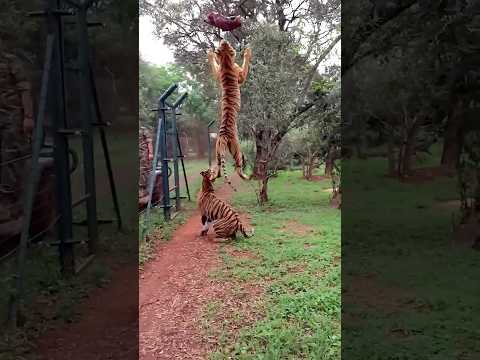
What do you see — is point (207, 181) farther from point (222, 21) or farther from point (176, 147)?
point (222, 21)

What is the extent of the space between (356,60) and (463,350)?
1517mm

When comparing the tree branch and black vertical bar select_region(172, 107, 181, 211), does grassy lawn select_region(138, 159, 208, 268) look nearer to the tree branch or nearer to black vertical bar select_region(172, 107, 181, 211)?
black vertical bar select_region(172, 107, 181, 211)

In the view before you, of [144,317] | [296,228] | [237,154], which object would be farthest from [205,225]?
[144,317]

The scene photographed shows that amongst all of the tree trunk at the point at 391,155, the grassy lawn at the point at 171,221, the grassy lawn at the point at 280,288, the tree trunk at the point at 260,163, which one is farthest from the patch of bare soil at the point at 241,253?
the tree trunk at the point at 391,155

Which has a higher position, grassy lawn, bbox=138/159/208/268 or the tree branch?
the tree branch

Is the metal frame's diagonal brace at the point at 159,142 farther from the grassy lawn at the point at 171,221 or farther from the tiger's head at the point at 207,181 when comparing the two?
the tiger's head at the point at 207,181

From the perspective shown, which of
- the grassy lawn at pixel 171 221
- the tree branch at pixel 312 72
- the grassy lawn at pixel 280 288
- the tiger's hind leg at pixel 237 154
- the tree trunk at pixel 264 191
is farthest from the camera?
the tree branch at pixel 312 72

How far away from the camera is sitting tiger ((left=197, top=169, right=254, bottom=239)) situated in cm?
265

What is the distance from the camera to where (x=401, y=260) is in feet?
9.43

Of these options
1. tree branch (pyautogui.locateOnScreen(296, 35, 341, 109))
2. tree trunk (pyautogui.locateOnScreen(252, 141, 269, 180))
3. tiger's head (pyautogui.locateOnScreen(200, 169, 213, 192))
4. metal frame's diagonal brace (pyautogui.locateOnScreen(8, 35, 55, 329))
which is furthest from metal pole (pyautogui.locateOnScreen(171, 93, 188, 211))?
tree branch (pyautogui.locateOnScreen(296, 35, 341, 109))

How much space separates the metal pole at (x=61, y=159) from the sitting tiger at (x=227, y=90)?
2.54 ft

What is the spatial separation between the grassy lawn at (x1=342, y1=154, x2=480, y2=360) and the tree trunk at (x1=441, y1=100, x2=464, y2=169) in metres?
0.08

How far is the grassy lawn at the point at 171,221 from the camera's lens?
101 inches

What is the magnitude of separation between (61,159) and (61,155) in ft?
0.06
